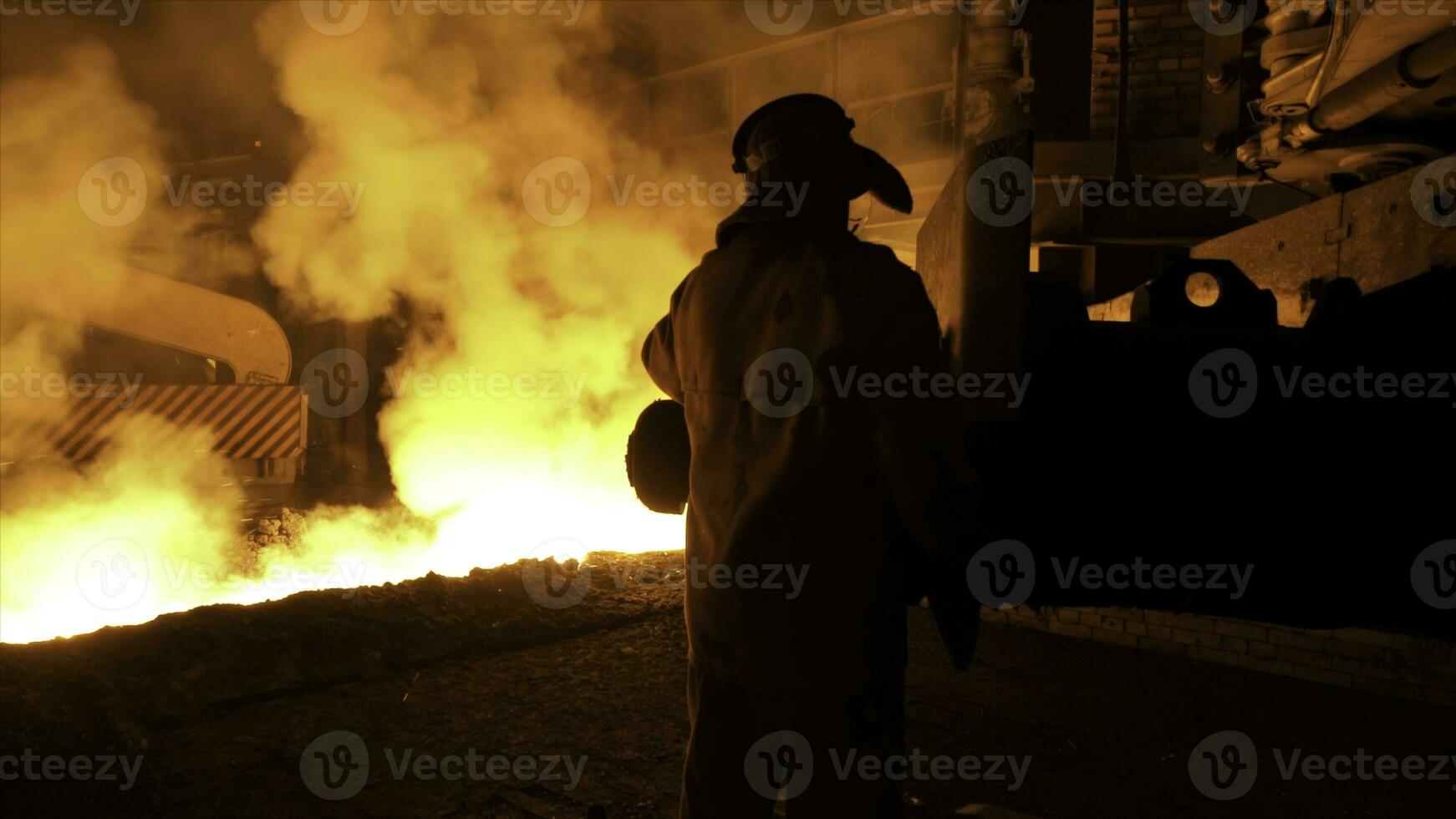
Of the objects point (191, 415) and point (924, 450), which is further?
point (191, 415)

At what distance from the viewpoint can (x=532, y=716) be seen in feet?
12.7

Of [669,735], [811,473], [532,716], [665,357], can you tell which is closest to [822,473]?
[811,473]

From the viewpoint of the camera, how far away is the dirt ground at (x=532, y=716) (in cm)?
320

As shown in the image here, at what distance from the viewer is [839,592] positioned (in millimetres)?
1857

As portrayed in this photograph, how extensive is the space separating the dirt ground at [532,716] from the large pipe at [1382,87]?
114 inches

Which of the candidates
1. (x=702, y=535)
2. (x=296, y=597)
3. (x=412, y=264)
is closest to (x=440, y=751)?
(x=296, y=597)

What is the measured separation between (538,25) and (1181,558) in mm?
10441

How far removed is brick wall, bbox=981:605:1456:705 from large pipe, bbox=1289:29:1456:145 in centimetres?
241

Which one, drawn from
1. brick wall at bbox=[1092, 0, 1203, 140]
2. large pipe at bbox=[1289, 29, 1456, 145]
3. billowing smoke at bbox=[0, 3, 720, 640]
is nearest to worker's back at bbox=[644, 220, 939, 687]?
large pipe at bbox=[1289, 29, 1456, 145]

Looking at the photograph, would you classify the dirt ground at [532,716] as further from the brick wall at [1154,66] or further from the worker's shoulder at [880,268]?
the brick wall at [1154,66]

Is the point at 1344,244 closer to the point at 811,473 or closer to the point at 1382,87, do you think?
the point at 1382,87

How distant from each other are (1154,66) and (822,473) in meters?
8.46

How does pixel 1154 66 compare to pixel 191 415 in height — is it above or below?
above

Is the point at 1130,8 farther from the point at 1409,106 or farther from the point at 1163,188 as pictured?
the point at 1409,106
